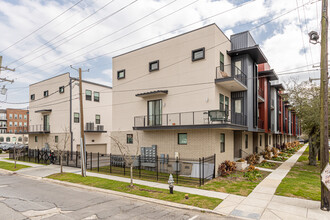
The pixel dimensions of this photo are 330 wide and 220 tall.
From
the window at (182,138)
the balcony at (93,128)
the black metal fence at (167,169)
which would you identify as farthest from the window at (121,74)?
the balcony at (93,128)

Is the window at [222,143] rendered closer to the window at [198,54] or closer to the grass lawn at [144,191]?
the window at [198,54]

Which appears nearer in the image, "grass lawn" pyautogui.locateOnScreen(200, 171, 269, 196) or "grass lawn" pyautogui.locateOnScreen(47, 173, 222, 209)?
"grass lawn" pyautogui.locateOnScreen(47, 173, 222, 209)

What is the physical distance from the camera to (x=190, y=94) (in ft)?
52.2

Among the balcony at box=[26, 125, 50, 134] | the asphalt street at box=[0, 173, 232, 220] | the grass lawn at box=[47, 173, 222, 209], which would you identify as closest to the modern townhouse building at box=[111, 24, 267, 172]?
the grass lawn at box=[47, 173, 222, 209]

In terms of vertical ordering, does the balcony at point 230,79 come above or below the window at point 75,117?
above

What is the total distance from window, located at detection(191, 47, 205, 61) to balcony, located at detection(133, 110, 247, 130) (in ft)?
12.9

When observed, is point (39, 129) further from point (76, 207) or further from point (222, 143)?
point (222, 143)

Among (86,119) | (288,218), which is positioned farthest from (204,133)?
(86,119)

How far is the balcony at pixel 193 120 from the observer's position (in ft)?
44.2

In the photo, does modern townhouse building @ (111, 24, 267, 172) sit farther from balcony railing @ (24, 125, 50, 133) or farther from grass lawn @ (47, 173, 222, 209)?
balcony railing @ (24, 125, 50, 133)

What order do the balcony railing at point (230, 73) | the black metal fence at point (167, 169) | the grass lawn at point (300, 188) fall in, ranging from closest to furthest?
the grass lawn at point (300, 188)
the black metal fence at point (167, 169)
the balcony railing at point (230, 73)

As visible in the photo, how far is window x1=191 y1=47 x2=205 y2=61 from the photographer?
1542 centimetres

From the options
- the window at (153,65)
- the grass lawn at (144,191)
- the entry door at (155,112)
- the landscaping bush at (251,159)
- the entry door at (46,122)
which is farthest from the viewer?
the entry door at (46,122)

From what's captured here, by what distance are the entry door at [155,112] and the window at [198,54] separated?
4.41 m
